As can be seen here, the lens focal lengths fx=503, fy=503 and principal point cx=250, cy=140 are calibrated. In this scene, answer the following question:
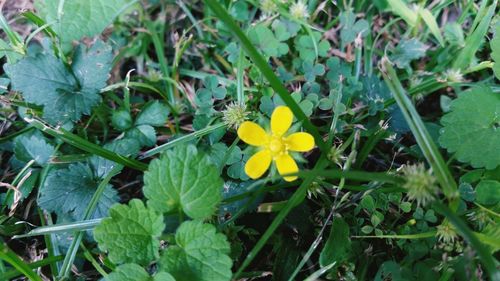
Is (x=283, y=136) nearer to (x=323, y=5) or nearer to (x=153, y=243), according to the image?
(x=153, y=243)

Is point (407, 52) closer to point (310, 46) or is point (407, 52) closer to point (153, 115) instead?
point (310, 46)

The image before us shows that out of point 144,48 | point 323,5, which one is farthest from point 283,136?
point 144,48

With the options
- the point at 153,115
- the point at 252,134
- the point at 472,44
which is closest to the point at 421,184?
the point at 252,134

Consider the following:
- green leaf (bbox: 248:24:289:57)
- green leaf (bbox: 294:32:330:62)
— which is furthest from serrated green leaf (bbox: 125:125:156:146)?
green leaf (bbox: 294:32:330:62)

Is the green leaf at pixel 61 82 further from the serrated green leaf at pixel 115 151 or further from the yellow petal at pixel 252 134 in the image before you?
the yellow petal at pixel 252 134

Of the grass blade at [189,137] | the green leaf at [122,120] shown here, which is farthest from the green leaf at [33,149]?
the grass blade at [189,137]

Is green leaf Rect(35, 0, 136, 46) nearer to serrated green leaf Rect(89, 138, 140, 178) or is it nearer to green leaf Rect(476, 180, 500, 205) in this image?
serrated green leaf Rect(89, 138, 140, 178)
